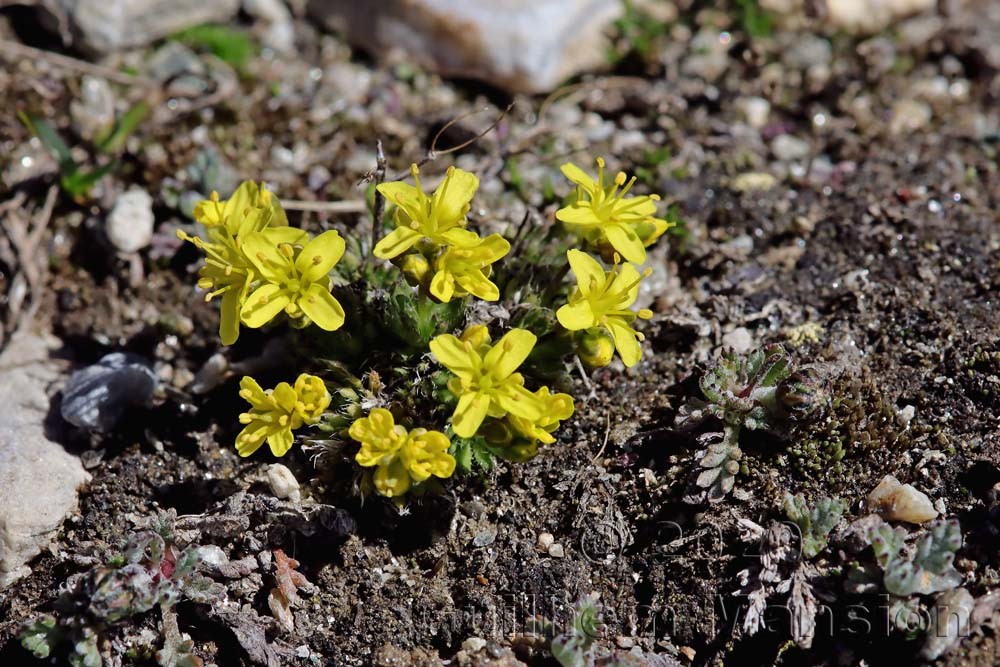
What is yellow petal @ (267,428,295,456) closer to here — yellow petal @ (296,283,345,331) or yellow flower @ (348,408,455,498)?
yellow flower @ (348,408,455,498)

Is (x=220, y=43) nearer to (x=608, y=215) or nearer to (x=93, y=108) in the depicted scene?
(x=93, y=108)

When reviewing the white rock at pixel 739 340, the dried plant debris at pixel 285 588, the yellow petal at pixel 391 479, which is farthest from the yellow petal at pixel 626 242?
the dried plant debris at pixel 285 588

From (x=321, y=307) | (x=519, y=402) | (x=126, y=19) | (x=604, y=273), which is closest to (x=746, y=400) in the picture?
(x=604, y=273)

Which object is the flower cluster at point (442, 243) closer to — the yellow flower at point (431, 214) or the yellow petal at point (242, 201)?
the yellow flower at point (431, 214)

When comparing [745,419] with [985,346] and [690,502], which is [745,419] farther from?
[985,346]

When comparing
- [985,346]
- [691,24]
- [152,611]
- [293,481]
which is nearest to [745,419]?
[985,346]

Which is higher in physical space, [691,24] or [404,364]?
[691,24]

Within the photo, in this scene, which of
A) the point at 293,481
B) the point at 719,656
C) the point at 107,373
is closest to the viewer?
the point at 719,656
